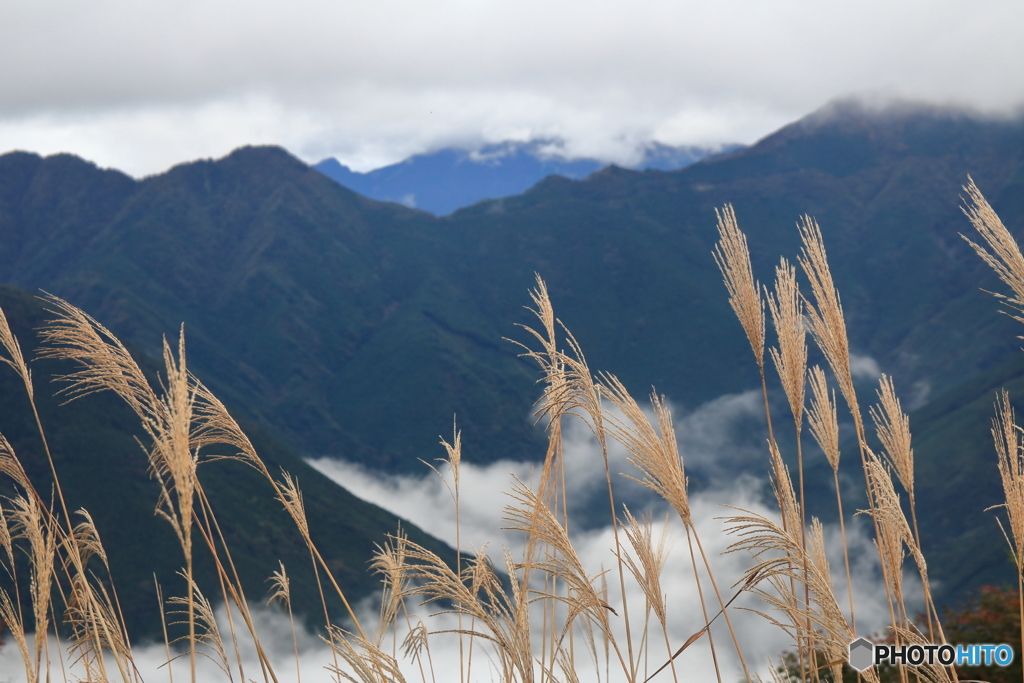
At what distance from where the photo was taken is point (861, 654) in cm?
197

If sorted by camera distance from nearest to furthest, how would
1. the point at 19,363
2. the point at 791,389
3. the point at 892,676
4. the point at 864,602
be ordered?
the point at 791,389
the point at 19,363
the point at 892,676
the point at 864,602

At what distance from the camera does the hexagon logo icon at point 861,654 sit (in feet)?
6.32

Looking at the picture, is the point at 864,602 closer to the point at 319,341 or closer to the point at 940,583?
the point at 940,583

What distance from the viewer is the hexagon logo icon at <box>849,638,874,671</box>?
6.32 ft

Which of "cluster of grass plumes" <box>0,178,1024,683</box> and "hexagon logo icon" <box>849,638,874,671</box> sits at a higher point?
"cluster of grass plumes" <box>0,178,1024,683</box>

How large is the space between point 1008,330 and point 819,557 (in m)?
199

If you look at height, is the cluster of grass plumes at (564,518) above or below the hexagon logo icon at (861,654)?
above

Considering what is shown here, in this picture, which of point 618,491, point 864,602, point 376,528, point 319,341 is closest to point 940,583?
point 864,602

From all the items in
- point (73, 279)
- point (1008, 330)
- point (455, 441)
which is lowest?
point (455, 441)

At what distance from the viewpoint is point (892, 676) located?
5566mm
